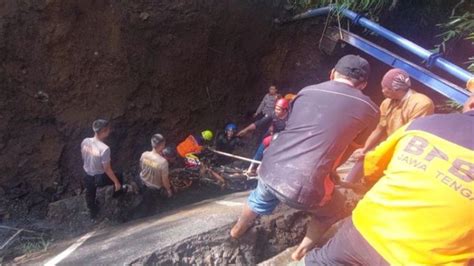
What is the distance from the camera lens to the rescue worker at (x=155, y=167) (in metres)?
4.96

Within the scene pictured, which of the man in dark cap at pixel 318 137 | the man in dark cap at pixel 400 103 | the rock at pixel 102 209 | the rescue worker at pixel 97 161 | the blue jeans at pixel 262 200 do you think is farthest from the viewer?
the rock at pixel 102 209

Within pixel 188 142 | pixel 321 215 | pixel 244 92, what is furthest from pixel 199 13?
pixel 321 215

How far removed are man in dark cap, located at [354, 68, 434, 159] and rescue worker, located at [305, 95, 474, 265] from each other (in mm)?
1737

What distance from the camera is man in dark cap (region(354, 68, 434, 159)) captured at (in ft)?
12.0

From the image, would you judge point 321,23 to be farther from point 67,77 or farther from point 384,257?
point 384,257

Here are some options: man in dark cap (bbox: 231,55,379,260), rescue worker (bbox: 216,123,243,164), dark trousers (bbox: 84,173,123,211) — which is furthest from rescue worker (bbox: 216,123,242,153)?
man in dark cap (bbox: 231,55,379,260)

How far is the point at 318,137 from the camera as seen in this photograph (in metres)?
2.62

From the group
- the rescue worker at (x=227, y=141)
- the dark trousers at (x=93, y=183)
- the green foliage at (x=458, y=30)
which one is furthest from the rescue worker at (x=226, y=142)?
the green foliage at (x=458, y=30)

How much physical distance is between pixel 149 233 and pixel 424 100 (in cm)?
291

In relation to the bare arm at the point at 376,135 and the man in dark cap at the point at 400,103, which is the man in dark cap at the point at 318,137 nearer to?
the man in dark cap at the point at 400,103

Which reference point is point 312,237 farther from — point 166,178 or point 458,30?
point 458,30

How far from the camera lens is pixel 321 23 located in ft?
23.8

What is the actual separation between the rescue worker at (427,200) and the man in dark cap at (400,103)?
174 cm

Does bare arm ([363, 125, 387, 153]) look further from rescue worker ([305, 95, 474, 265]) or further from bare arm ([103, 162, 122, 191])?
bare arm ([103, 162, 122, 191])
